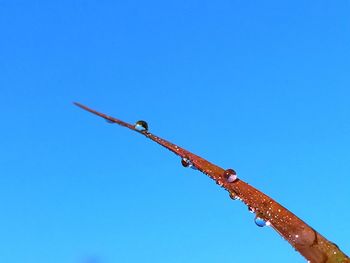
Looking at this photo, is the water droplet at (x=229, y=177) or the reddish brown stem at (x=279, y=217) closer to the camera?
the reddish brown stem at (x=279, y=217)

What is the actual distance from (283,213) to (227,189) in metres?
0.11

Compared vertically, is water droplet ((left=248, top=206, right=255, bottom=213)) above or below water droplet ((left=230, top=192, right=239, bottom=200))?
below

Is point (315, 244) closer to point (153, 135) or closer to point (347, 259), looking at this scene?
point (347, 259)

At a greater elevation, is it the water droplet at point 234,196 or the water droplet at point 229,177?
the water droplet at point 229,177

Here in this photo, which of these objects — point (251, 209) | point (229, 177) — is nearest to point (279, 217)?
point (251, 209)

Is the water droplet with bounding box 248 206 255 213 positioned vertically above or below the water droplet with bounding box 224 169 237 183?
below

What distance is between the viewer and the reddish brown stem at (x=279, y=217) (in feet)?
1.97

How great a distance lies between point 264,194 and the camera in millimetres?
658

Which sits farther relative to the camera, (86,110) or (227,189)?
(86,110)

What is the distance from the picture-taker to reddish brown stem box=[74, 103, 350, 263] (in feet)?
1.97

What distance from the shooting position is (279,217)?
25.0 inches

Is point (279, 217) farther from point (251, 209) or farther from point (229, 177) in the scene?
point (229, 177)

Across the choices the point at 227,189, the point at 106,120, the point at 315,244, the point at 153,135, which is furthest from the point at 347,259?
the point at 106,120

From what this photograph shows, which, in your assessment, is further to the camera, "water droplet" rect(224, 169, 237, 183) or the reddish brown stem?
"water droplet" rect(224, 169, 237, 183)
